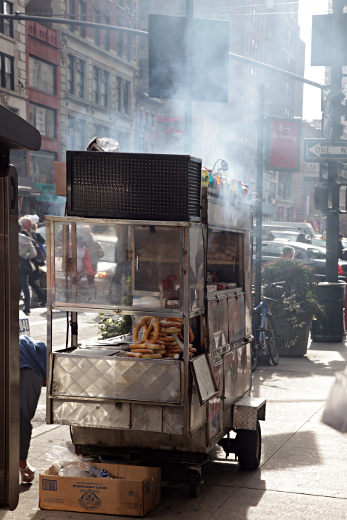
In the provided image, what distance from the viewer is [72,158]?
4.57m

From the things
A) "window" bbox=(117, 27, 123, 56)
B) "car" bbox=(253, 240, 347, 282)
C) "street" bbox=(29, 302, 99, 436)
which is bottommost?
"street" bbox=(29, 302, 99, 436)

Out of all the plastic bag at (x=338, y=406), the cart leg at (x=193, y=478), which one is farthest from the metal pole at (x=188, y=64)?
the plastic bag at (x=338, y=406)

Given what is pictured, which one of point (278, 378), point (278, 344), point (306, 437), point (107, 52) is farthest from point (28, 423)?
point (107, 52)

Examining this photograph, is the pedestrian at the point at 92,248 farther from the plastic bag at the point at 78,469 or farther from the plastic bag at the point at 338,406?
the plastic bag at the point at 338,406

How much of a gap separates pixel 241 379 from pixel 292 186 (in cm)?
8502

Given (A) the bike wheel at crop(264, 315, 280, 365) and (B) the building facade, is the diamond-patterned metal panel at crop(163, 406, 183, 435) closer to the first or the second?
(A) the bike wheel at crop(264, 315, 280, 365)

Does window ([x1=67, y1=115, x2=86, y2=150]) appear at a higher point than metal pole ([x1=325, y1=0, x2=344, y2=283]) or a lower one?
higher

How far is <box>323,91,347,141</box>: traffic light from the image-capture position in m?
11.2

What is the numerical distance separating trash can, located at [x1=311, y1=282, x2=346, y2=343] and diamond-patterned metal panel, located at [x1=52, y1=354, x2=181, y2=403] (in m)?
7.40

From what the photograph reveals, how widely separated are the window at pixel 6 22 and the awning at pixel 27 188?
268 inches

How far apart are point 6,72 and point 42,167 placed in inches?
215

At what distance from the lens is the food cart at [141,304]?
440 cm

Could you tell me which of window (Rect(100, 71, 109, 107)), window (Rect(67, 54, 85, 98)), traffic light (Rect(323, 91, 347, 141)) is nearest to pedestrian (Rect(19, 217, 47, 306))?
traffic light (Rect(323, 91, 347, 141))

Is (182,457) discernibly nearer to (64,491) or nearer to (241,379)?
(64,491)
